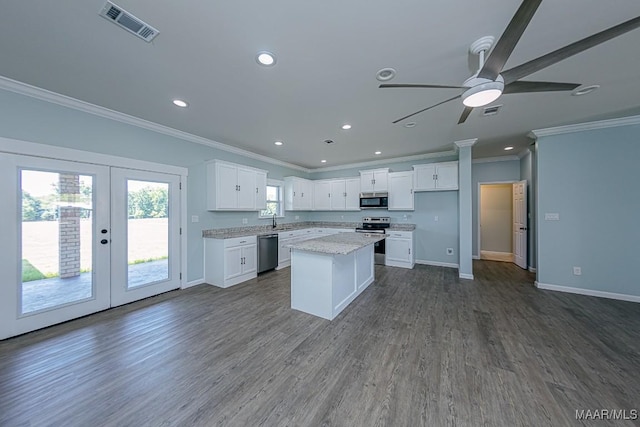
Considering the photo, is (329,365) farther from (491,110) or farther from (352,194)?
(352,194)

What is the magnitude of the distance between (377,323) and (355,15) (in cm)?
312

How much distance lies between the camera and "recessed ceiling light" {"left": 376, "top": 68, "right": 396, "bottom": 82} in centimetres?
224

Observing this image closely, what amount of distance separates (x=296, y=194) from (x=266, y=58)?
4.65m

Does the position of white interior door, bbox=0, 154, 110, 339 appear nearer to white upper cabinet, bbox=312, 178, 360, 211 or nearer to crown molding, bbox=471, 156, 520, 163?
white upper cabinet, bbox=312, 178, 360, 211

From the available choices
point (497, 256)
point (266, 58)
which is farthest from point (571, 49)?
point (497, 256)

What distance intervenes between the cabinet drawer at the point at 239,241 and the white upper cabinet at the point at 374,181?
3.26 m

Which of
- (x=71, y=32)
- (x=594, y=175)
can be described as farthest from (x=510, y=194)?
(x=71, y=32)

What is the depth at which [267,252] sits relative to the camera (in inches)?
200

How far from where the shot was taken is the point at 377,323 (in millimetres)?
2850

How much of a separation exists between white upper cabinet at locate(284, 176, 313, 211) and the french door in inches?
124

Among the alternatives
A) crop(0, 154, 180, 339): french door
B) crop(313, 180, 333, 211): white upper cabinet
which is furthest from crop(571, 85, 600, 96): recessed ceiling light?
crop(0, 154, 180, 339): french door

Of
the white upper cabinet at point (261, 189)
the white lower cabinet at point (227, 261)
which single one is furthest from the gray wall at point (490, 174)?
the white lower cabinet at point (227, 261)

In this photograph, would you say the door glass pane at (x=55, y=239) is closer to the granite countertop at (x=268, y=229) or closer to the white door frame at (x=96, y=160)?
the white door frame at (x=96, y=160)

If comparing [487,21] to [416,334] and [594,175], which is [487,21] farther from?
[594,175]
